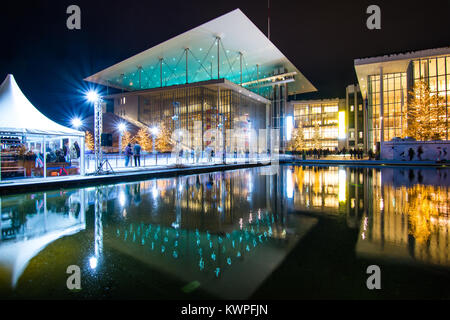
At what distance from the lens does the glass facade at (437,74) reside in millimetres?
30859

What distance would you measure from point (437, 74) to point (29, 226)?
4290cm

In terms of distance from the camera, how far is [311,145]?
60062 millimetres

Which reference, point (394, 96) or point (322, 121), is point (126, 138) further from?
point (322, 121)

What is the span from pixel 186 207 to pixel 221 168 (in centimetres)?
Result: 1458

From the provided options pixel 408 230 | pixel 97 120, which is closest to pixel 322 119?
pixel 97 120

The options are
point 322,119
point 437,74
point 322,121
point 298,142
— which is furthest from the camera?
point 322,119

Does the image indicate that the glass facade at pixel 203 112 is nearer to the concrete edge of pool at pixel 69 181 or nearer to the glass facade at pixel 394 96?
the glass facade at pixel 394 96

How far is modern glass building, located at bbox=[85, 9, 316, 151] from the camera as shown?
90.1 feet

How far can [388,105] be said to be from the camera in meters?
38.6

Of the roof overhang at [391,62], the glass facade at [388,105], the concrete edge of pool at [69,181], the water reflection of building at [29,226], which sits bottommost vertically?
the water reflection of building at [29,226]

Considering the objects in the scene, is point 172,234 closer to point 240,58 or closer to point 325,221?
point 325,221

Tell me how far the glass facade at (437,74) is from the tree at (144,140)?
40.6 m

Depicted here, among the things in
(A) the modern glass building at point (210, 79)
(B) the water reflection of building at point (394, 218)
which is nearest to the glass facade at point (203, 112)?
(A) the modern glass building at point (210, 79)
